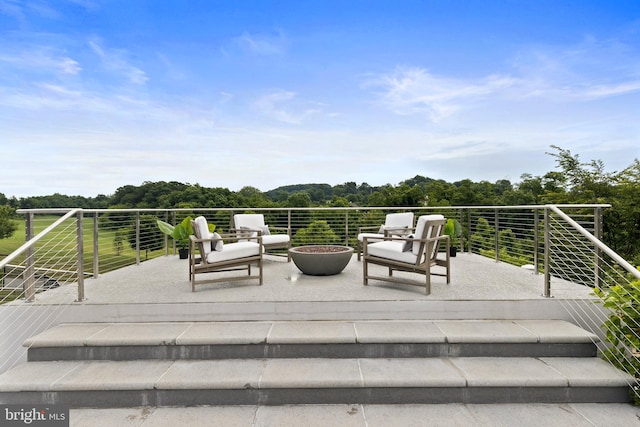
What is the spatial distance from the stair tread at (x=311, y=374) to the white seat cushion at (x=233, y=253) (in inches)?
57.9

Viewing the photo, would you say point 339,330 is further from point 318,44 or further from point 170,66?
point 170,66

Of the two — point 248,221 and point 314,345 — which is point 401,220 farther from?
point 314,345

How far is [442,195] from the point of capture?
25.7 m

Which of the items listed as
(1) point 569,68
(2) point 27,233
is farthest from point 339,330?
(1) point 569,68

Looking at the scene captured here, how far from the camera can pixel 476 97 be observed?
33.7 ft

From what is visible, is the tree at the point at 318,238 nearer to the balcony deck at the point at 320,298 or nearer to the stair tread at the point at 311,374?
the balcony deck at the point at 320,298

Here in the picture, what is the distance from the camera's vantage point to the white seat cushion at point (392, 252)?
3906 millimetres

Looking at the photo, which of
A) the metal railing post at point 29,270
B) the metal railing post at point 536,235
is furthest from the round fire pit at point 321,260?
the metal railing post at point 29,270

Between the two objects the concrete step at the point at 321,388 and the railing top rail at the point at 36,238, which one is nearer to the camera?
the concrete step at the point at 321,388

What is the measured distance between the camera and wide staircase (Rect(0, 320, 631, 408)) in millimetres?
2430

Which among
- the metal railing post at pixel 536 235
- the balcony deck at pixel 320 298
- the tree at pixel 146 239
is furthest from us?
the tree at pixel 146 239

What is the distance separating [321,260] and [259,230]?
5.47 ft

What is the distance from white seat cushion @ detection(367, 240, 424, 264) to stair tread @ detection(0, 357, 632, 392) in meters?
1.31

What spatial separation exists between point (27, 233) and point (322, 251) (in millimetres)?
3316
